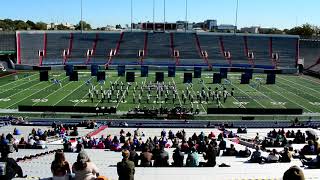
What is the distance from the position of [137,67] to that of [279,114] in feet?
91.2

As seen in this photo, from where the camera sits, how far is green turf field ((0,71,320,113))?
1371 inches

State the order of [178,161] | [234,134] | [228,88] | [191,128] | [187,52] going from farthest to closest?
1. [187,52]
2. [228,88]
3. [191,128]
4. [234,134]
5. [178,161]

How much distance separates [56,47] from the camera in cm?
6231

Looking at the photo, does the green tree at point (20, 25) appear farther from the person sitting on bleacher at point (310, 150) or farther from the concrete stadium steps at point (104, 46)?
the person sitting on bleacher at point (310, 150)

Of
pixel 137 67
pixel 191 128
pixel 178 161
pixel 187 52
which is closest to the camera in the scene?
pixel 178 161

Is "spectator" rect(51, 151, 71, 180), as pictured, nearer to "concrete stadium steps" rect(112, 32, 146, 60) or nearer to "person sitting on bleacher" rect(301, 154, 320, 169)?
"person sitting on bleacher" rect(301, 154, 320, 169)

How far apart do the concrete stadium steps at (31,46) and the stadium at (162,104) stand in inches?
5.3

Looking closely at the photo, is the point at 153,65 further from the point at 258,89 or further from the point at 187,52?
the point at 258,89

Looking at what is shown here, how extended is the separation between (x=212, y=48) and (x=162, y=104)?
30263 mm

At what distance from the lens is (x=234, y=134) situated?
22078 millimetres

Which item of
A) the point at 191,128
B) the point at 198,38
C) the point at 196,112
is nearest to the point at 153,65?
the point at 198,38

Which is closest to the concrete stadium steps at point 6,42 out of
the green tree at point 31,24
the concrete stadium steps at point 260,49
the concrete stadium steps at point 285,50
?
the concrete stadium steps at point 260,49

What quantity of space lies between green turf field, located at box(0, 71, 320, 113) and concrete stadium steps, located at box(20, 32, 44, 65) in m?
7.63

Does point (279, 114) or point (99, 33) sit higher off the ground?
point (99, 33)
